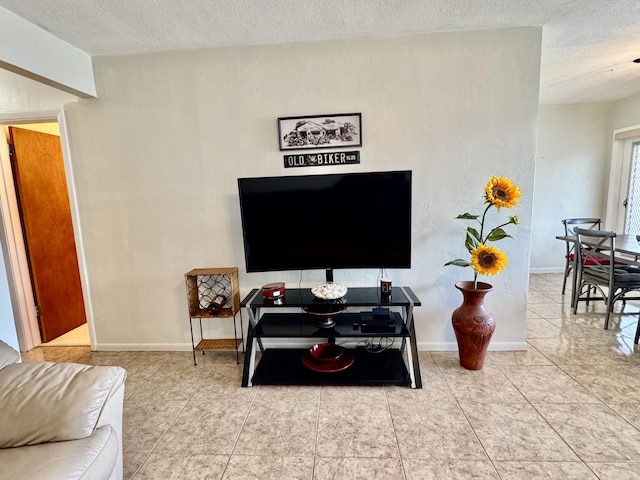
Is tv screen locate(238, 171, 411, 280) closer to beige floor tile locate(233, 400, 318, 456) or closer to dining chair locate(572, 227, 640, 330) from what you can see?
beige floor tile locate(233, 400, 318, 456)

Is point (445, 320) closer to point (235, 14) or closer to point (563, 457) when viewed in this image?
point (563, 457)

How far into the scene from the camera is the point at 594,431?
1.75m

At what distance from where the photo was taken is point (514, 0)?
2.01 m

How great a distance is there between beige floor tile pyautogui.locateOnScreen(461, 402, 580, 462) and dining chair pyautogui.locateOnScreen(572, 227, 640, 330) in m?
1.78

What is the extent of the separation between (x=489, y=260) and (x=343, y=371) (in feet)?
4.17

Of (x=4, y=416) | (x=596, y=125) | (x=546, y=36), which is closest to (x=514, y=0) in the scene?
(x=546, y=36)

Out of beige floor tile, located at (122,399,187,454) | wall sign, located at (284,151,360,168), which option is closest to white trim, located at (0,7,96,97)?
wall sign, located at (284,151,360,168)

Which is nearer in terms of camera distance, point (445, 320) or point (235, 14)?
point (235, 14)

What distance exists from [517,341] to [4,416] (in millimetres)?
3163

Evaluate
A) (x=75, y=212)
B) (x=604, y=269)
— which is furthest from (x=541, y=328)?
(x=75, y=212)

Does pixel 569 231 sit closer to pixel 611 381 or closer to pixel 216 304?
pixel 611 381

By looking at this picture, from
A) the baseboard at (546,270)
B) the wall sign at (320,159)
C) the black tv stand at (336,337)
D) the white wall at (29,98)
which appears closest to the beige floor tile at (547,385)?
the black tv stand at (336,337)

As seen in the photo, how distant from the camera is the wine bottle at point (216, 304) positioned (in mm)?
2568

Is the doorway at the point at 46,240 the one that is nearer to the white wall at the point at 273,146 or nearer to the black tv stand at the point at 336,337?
the white wall at the point at 273,146
